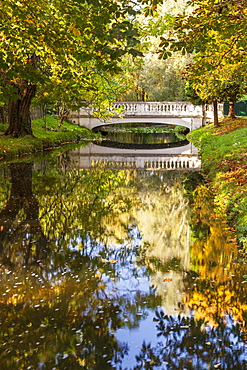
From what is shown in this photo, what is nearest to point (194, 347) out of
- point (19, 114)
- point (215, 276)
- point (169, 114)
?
point (215, 276)

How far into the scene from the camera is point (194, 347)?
4602 mm

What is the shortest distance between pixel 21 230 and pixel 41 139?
21.1 m

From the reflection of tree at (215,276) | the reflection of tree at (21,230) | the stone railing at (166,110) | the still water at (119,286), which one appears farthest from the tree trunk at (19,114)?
the reflection of tree at (215,276)

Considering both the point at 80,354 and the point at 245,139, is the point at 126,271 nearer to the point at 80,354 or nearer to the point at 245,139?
the point at 80,354

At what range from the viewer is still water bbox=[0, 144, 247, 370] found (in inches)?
179

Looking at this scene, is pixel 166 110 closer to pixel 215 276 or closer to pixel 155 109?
pixel 155 109

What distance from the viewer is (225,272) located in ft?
22.2

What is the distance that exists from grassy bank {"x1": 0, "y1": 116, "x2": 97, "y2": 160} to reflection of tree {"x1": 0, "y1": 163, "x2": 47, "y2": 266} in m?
10.5

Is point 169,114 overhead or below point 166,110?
below

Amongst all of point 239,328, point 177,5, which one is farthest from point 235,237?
point 177,5

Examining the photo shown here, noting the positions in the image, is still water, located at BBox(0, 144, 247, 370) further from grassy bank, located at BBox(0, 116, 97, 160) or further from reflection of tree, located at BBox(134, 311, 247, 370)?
grassy bank, located at BBox(0, 116, 97, 160)

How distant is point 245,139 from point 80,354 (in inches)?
729

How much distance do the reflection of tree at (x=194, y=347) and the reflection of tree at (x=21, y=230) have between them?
3.23 m

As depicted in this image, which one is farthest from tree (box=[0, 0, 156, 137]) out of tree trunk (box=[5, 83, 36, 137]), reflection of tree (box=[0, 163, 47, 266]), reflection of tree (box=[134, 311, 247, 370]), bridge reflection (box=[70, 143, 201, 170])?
tree trunk (box=[5, 83, 36, 137])
